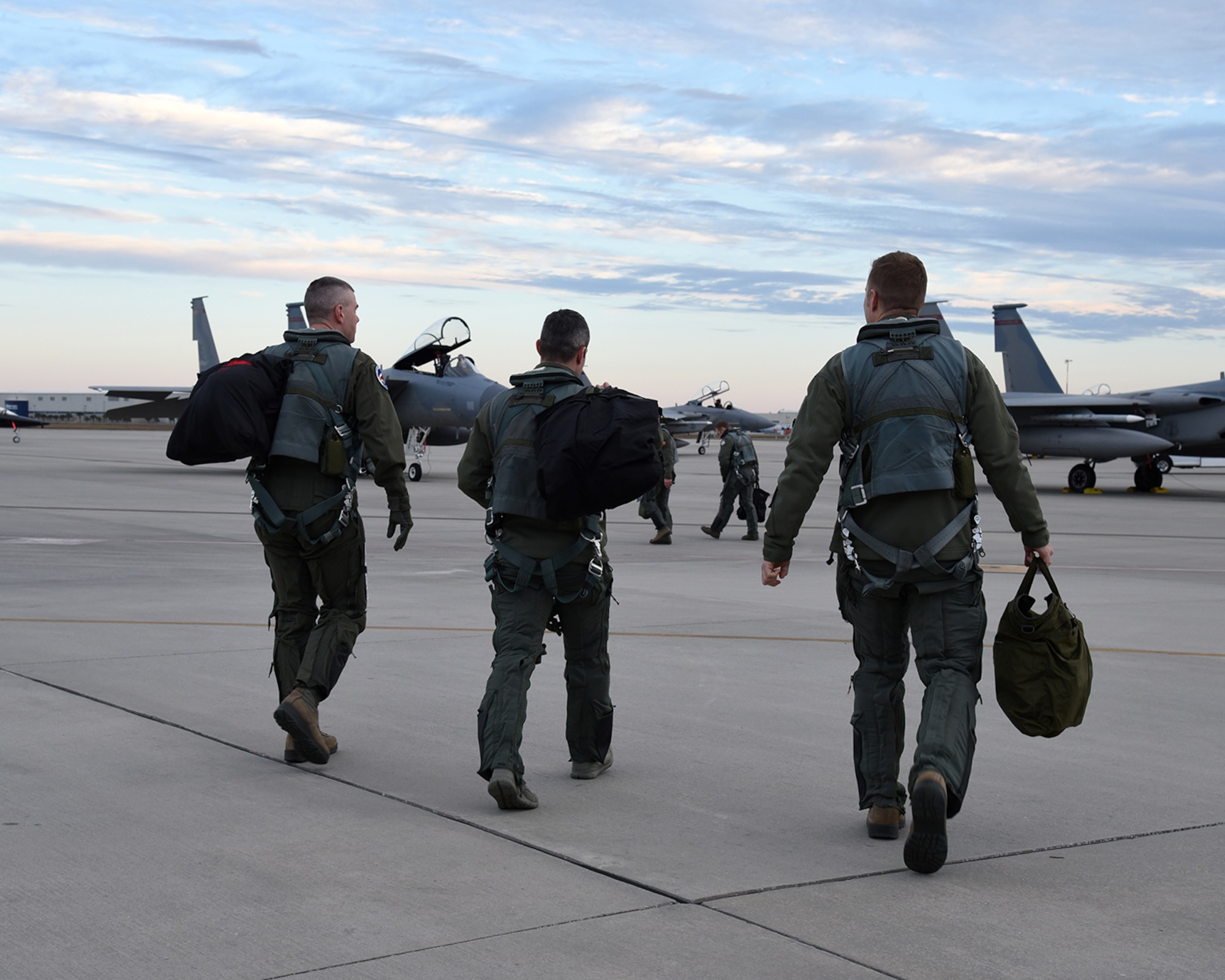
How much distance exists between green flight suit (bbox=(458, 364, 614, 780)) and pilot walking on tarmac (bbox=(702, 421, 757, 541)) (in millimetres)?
11057

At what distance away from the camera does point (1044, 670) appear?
423cm

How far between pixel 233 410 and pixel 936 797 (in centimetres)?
295

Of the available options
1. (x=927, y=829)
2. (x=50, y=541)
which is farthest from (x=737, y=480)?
(x=927, y=829)

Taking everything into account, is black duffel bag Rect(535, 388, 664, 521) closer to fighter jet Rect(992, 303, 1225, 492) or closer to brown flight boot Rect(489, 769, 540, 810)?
brown flight boot Rect(489, 769, 540, 810)

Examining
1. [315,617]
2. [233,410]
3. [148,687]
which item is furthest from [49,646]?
[233,410]

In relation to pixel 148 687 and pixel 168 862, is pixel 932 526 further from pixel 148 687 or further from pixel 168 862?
pixel 148 687

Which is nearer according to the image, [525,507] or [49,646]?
[525,507]

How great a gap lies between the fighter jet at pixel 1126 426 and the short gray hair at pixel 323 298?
24.1 meters

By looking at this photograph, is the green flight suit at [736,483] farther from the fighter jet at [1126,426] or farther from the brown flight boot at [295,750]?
the fighter jet at [1126,426]

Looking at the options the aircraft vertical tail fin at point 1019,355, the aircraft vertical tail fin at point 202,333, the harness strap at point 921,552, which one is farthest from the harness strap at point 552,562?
the aircraft vertical tail fin at point 202,333

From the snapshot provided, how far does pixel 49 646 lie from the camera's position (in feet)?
24.8

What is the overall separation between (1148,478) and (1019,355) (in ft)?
19.1

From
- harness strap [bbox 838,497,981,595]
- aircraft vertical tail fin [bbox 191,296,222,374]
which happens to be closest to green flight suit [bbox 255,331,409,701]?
harness strap [bbox 838,497,981,595]

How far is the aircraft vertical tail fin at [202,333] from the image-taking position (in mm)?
43094
